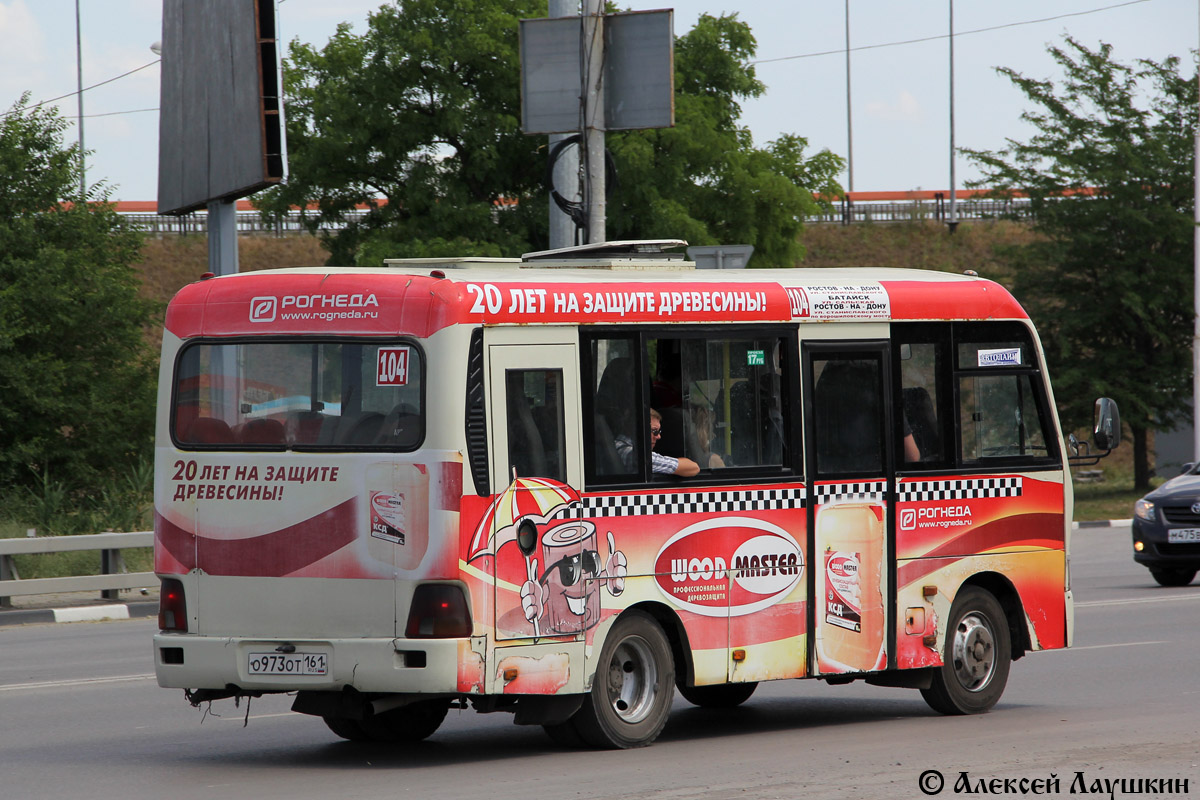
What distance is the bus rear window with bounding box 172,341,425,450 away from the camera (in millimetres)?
8587

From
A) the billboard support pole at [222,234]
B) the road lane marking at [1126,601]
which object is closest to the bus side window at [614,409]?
the road lane marking at [1126,601]

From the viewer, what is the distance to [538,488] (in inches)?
347

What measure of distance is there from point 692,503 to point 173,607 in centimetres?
284

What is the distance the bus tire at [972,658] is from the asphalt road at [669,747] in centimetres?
16

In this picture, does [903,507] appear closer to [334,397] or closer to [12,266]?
[334,397]

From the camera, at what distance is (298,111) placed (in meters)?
37.8

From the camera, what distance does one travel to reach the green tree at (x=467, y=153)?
35750mm

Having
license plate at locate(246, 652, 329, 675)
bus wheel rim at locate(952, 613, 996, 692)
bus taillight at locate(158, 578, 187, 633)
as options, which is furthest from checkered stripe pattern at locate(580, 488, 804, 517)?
bus taillight at locate(158, 578, 187, 633)

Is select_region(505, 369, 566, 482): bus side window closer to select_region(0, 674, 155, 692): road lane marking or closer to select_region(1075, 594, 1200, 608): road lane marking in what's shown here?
select_region(0, 674, 155, 692): road lane marking

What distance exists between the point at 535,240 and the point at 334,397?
28.5m

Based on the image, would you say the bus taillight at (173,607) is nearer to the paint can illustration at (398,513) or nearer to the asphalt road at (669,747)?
the asphalt road at (669,747)

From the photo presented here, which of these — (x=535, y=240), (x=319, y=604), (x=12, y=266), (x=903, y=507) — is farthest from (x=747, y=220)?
(x=319, y=604)

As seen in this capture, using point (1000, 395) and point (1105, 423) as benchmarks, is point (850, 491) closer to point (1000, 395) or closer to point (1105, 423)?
point (1000, 395)

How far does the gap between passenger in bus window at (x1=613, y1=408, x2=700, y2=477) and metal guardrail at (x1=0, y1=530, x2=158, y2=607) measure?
406 inches
